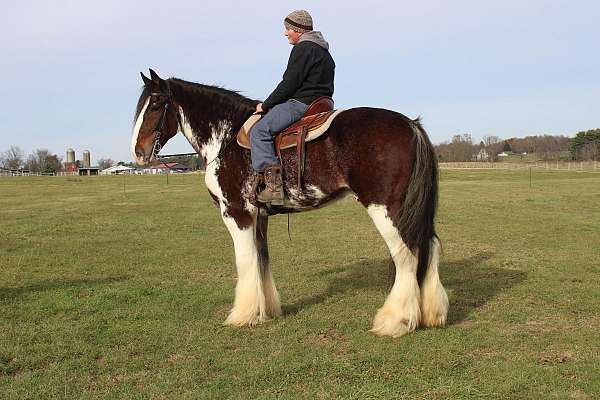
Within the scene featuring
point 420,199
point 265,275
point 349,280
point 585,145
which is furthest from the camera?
point 585,145

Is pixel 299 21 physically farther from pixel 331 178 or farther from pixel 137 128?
pixel 137 128

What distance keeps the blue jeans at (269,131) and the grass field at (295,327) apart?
76.1 inches

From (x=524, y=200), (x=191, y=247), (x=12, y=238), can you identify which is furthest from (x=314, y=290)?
(x=524, y=200)

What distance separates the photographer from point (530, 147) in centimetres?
13588

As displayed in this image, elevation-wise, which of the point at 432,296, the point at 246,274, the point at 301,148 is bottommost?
the point at 432,296

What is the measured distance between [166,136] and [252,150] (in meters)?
1.45

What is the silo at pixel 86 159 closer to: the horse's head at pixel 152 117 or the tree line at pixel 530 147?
the tree line at pixel 530 147

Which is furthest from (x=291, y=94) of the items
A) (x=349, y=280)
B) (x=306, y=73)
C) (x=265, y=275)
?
(x=349, y=280)

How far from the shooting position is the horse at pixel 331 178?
214 inches

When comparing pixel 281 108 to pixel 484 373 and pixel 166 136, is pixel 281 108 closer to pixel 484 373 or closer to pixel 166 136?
Answer: pixel 166 136

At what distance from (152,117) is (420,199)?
11.1 feet

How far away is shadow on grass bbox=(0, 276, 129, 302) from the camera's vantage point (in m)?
7.80

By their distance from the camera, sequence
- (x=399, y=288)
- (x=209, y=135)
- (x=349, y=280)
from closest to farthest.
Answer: (x=399, y=288)
(x=209, y=135)
(x=349, y=280)

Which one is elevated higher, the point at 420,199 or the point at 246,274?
the point at 420,199
